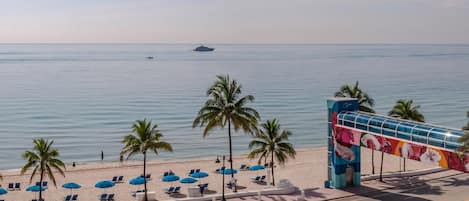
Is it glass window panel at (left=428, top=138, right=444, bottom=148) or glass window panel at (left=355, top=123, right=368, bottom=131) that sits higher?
glass window panel at (left=355, top=123, right=368, bottom=131)

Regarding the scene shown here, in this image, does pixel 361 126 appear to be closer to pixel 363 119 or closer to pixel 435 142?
pixel 363 119

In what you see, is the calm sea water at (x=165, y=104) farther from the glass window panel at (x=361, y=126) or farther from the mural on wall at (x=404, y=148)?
the glass window panel at (x=361, y=126)

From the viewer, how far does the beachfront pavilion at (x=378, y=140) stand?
32.3 meters

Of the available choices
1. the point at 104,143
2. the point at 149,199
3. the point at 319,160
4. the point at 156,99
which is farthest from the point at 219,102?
the point at 156,99

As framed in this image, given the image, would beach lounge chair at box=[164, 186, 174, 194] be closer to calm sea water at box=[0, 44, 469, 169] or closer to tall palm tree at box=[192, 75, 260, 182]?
tall palm tree at box=[192, 75, 260, 182]

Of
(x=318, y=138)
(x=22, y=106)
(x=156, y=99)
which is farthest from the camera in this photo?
(x=156, y=99)

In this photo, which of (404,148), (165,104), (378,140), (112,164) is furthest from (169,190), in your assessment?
(165,104)

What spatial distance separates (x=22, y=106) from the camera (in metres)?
112

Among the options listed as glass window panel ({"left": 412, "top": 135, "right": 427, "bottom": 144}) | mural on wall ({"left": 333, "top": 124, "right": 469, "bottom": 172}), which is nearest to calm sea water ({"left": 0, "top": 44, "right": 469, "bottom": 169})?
mural on wall ({"left": 333, "top": 124, "right": 469, "bottom": 172})

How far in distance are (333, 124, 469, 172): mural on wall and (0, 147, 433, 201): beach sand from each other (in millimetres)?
8781

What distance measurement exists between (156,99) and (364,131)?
87.9m

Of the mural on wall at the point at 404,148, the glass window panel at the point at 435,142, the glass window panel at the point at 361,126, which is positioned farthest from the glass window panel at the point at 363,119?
the glass window panel at the point at 435,142

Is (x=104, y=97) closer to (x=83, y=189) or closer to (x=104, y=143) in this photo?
(x=104, y=143)

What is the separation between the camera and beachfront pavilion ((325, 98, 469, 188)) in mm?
32259
